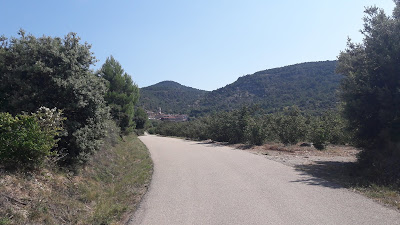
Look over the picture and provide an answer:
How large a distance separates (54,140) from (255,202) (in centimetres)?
537

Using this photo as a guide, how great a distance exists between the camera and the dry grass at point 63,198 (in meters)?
5.49

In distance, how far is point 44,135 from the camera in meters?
7.07

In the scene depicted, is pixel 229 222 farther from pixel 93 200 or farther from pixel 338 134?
pixel 338 134

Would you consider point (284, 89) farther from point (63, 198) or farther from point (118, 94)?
point (63, 198)

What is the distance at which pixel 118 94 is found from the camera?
2830 cm

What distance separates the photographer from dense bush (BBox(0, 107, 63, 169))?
6.51 metres

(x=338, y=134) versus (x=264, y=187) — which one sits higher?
(x=338, y=134)

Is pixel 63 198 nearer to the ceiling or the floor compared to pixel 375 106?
nearer to the floor

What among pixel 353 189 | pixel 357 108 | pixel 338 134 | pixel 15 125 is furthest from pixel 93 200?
pixel 338 134

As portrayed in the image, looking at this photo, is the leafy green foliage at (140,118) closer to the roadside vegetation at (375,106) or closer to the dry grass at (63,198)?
the roadside vegetation at (375,106)

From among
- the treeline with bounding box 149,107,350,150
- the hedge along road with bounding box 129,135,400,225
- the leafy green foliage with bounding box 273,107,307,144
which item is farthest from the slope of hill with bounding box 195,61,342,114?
the hedge along road with bounding box 129,135,400,225

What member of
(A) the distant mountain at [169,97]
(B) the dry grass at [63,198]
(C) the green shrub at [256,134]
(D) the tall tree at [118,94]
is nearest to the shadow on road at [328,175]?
(B) the dry grass at [63,198]

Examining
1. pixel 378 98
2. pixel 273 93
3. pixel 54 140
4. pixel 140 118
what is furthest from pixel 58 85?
pixel 273 93

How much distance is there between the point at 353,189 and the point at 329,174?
2.79 m
